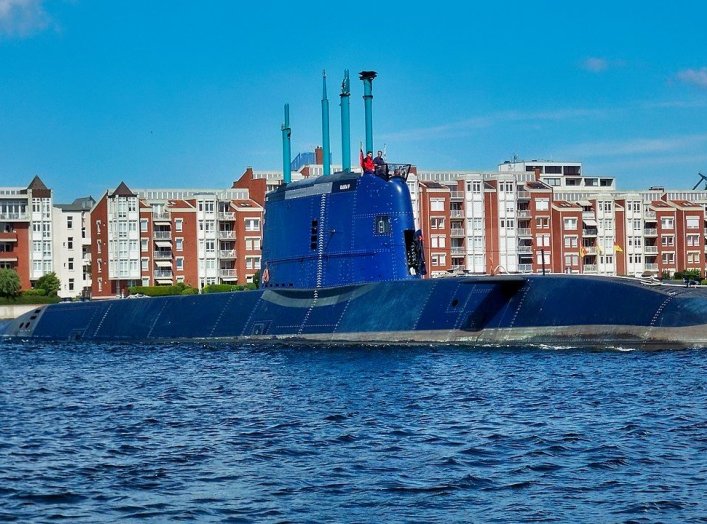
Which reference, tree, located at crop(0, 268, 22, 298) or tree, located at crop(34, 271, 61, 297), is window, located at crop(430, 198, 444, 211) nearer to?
tree, located at crop(34, 271, 61, 297)

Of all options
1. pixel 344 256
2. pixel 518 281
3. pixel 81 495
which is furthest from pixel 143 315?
pixel 81 495

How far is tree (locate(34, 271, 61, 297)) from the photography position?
124m

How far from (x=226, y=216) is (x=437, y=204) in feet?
70.1

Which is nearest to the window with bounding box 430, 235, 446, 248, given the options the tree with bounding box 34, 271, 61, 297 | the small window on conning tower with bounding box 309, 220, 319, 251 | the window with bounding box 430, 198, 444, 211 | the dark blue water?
the window with bounding box 430, 198, 444, 211

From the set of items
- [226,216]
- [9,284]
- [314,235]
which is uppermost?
[226,216]

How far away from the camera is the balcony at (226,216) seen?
122m

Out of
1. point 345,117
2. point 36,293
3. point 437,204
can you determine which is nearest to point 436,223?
point 437,204

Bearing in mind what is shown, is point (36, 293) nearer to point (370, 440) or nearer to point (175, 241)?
point (175, 241)

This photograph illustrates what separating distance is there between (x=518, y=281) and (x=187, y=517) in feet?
85.9

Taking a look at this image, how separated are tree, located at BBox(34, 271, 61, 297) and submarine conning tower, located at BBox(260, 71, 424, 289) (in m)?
79.4

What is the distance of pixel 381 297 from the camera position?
149 ft

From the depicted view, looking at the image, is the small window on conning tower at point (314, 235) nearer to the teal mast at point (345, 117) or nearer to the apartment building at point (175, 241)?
the teal mast at point (345, 117)

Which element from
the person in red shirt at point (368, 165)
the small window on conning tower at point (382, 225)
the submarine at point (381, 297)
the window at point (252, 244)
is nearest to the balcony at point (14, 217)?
the window at point (252, 244)

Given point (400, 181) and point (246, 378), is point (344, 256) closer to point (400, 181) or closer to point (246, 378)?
point (400, 181)
